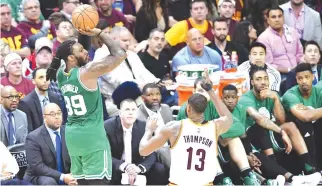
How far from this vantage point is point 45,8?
1650 cm

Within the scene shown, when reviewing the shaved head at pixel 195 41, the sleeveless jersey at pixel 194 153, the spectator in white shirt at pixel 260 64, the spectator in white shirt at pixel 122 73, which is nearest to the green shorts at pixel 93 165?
the sleeveless jersey at pixel 194 153

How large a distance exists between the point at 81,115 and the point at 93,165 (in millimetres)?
548

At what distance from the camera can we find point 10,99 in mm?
13242

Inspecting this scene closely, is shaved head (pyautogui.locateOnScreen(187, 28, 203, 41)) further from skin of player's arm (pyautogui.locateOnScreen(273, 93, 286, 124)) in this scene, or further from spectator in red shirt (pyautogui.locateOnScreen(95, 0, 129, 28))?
Answer: skin of player's arm (pyautogui.locateOnScreen(273, 93, 286, 124))

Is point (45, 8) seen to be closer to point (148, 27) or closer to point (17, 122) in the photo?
point (148, 27)

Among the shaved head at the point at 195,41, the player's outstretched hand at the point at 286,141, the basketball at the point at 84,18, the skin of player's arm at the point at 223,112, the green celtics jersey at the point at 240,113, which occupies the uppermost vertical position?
the basketball at the point at 84,18

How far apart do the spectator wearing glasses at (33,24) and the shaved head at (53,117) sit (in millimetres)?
2671

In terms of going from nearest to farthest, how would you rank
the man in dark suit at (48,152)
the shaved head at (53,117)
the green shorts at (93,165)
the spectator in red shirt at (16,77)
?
the green shorts at (93,165) < the man in dark suit at (48,152) < the shaved head at (53,117) < the spectator in red shirt at (16,77)

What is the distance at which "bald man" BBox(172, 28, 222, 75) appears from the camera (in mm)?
14789

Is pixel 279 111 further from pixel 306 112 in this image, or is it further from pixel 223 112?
pixel 223 112

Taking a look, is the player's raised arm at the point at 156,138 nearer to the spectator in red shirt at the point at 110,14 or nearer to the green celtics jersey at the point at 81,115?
the green celtics jersey at the point at 81,115

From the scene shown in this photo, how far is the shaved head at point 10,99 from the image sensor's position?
1324 cm

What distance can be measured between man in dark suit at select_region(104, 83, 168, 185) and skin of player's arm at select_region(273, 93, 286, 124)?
1.84m

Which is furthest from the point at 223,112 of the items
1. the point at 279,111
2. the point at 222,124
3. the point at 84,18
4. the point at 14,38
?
the point at 14,38
